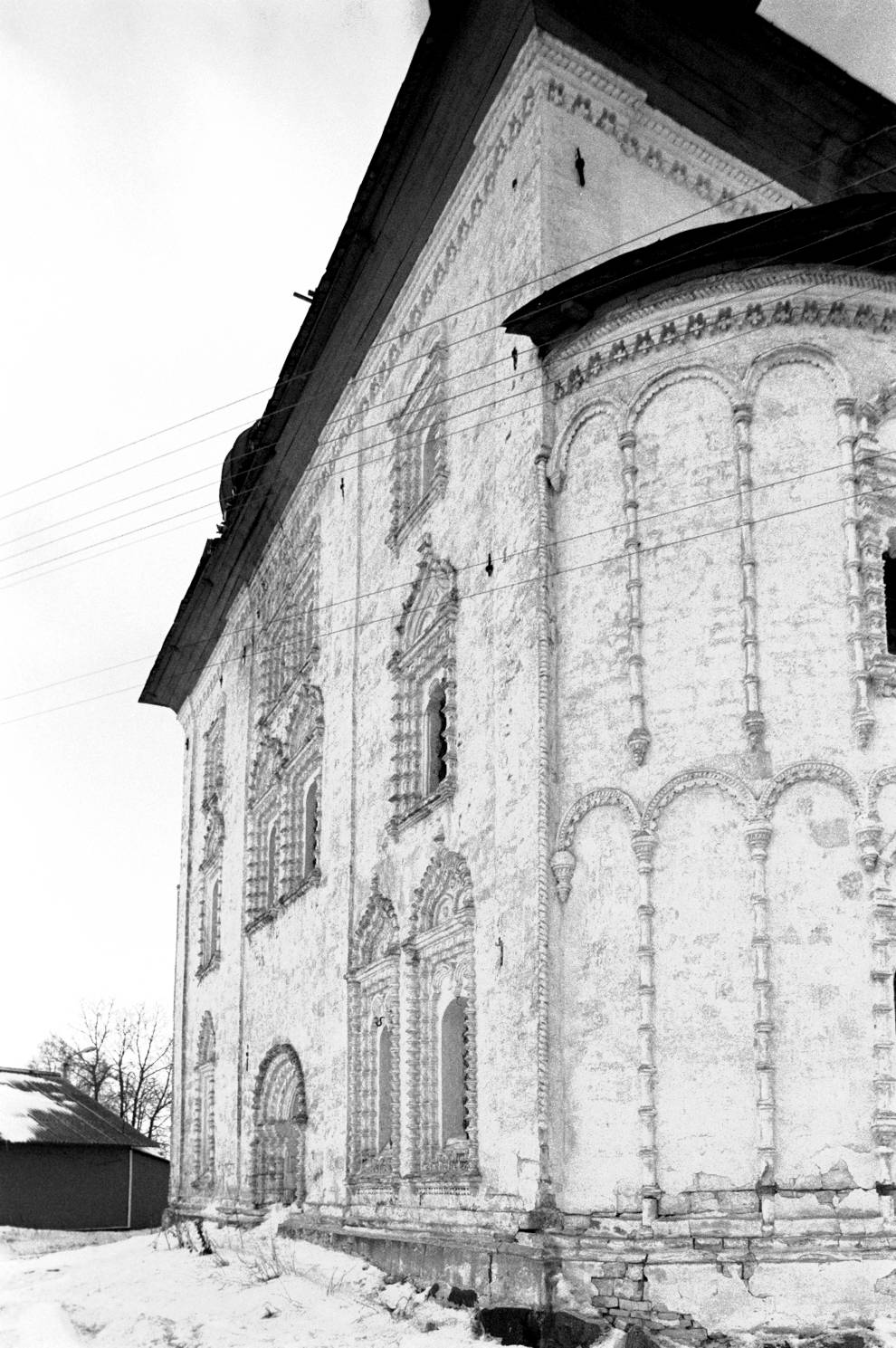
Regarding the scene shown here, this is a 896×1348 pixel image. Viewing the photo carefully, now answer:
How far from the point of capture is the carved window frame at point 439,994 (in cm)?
1250

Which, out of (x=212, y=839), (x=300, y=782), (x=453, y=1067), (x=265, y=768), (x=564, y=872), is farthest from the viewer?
(x=212, y=839)

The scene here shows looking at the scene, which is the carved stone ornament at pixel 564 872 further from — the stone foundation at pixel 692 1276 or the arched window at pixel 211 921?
the arched window at pixel 211 921

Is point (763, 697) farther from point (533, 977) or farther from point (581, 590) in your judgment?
point (533, 977)

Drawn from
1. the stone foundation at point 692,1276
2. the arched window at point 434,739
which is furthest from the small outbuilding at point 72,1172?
the stone foundation at point 692,1276

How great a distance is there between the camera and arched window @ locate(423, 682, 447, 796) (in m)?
14.7

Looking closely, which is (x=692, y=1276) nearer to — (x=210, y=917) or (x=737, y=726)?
(x=737, y=726)

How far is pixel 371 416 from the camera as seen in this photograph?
17969mm

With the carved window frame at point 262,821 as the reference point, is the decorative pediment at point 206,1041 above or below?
below

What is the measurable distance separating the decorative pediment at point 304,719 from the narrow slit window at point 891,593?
8.24 m

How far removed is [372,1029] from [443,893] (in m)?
2.43

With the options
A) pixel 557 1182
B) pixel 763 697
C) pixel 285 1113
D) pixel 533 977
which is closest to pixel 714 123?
pixel 763 697

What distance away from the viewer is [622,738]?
37.9 feet

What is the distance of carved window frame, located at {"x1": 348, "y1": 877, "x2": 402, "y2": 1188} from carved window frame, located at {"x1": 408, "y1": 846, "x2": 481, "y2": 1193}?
0.49 metres

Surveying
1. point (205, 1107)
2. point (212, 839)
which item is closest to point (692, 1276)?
point (205, 1107)
